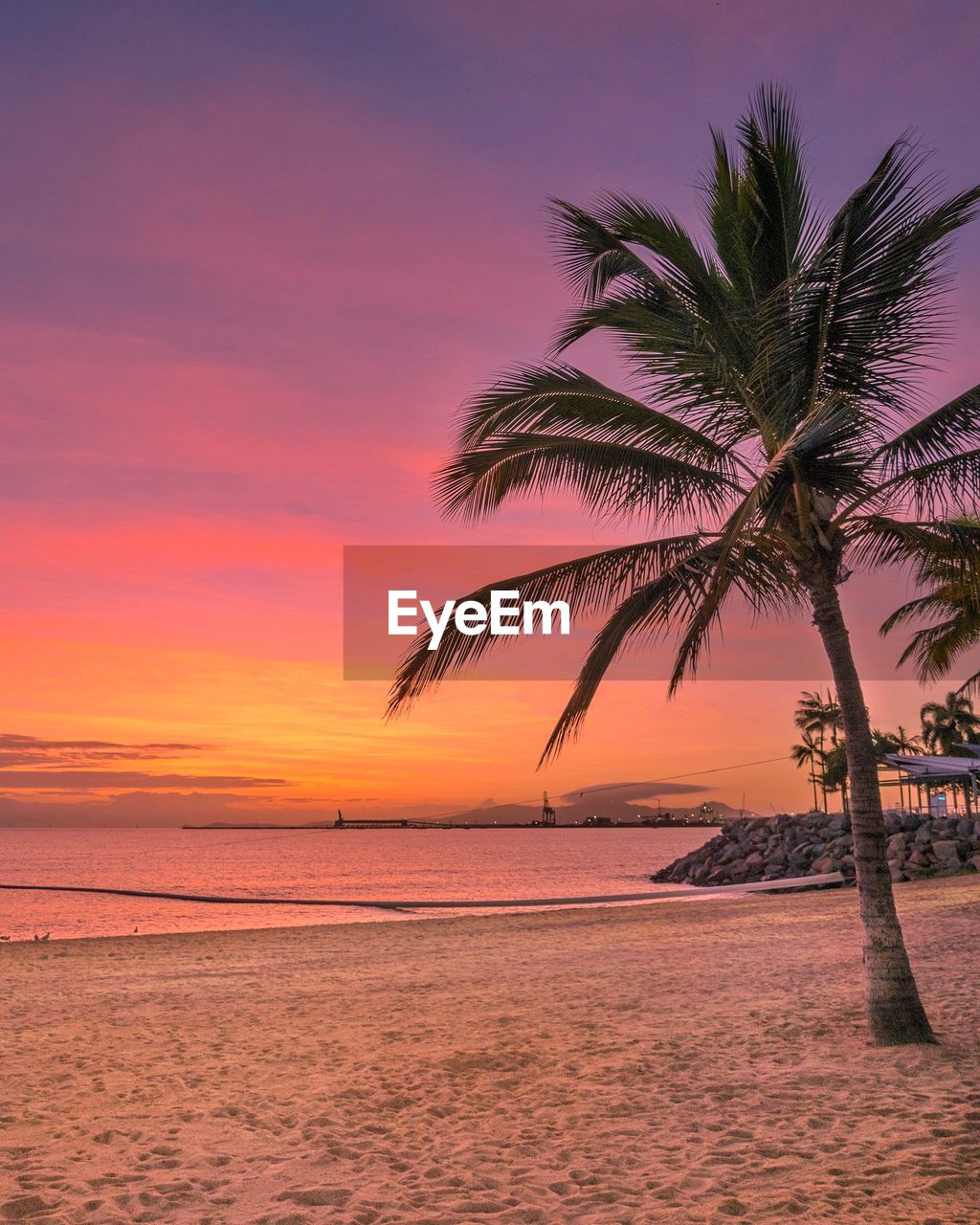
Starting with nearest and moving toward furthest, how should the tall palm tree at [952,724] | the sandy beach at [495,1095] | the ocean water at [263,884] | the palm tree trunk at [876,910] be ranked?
the sandy beach at [495,1095]
the palm tree trunk at [876,910]
the ocean water at [263,884]
the tall palm tree at [952,724]

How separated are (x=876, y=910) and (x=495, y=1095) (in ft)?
9.92

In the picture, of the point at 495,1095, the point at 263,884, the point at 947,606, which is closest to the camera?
the point at 495,1095

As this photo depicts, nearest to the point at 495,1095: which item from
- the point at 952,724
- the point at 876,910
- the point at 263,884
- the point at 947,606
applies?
the point at 876,910

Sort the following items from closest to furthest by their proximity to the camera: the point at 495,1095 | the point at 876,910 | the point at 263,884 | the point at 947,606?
the point at 495,1095, the point at 876,910, the point at 947,606, the point at 263,884

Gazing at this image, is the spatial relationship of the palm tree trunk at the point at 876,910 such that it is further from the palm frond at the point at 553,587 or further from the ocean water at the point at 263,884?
A: the ocean water at the point at 263,884

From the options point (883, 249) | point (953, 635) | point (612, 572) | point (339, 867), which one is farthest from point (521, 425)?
point (339, 867)

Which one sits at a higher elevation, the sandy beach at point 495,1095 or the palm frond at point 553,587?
the palm frond at point 553,587

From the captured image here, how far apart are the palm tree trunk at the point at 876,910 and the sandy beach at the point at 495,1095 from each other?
9.4 inches

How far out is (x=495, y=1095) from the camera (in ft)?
21.6

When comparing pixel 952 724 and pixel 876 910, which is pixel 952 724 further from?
pixel 876 910

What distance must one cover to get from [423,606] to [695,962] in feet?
22.3

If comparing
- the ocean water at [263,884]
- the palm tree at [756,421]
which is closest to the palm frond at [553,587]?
the palm tree at [756,421]

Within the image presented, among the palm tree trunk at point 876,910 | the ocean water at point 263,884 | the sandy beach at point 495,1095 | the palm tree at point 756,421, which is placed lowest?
the ocean water at point 263,884

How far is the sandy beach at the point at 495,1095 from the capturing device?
468 centimetres
